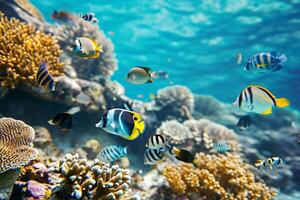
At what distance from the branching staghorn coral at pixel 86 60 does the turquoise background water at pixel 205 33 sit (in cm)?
948

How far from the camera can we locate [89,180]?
9.87 feet

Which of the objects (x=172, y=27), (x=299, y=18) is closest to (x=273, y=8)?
(x=299, y=18)

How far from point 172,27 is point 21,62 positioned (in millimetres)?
19633

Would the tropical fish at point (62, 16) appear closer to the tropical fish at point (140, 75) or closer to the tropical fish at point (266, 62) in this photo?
the tropical fish at point (140, 75)

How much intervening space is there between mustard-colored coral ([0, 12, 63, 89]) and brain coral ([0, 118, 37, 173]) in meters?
2.29

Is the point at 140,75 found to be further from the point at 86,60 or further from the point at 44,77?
the point at 86,60

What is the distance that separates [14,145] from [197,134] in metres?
6.02

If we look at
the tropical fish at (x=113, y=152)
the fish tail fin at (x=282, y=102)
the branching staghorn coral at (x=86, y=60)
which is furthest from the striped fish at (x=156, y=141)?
the branching staghorn coral at (x=86, y=60)

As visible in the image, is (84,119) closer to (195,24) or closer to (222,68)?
(195,24)

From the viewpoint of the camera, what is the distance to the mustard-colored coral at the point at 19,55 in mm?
5680

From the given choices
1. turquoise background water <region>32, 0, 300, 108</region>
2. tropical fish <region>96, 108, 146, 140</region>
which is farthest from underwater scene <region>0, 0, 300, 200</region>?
turquoise background water <region>32, 0, 300, 108</region>

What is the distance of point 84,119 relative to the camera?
812 cm

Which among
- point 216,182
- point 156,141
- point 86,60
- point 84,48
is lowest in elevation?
point 216,182

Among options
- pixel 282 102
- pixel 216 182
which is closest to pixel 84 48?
pixel 282 102
